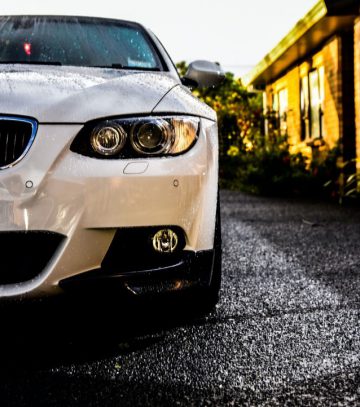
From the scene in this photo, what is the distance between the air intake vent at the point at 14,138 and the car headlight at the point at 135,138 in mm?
174

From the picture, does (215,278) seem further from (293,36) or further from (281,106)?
(281,106)

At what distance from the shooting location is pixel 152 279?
268 cm

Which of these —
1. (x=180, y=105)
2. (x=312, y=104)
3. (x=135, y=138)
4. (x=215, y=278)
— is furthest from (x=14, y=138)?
(x=312, y=104)

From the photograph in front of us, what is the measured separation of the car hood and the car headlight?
5 centimetres

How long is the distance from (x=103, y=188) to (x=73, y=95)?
432 millimetres

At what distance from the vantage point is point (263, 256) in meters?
5.30

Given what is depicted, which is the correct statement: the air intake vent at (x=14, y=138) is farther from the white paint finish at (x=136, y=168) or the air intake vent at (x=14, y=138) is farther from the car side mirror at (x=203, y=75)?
the car side mirror at (x=203, y=75)

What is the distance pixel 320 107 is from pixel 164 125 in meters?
10.8

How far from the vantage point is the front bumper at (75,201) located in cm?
250

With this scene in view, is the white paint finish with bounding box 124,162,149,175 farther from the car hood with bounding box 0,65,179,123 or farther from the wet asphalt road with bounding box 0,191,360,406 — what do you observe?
the wet asphalt road with bounding box 0,191,360,406

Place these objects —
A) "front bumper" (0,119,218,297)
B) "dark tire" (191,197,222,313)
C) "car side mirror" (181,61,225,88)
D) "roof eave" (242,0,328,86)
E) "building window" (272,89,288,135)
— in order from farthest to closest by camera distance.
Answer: "building window" (272,89,288,135), "roof eave" (242,0,328,86), "car side mirror" (181,61,225,88), "dark tire" (191,197,222,313), "front bumper" (0,119,218,297)

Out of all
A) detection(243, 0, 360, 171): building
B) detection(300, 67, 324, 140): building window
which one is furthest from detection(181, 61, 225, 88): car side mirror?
detection(300, 67, 324, 140): building window

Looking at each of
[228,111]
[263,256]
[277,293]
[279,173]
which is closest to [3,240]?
[277,293]

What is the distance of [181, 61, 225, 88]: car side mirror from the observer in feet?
13.8
